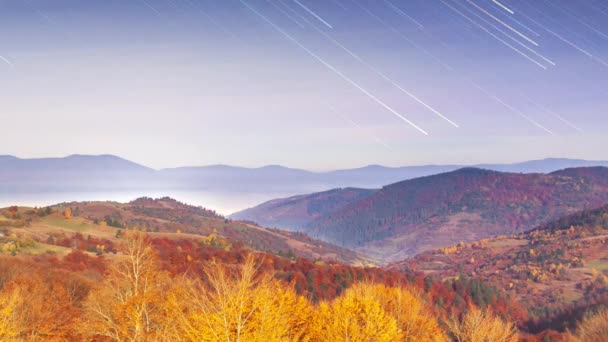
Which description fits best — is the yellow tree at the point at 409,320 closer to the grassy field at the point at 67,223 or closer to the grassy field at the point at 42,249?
the grassy field at the point at 42,249

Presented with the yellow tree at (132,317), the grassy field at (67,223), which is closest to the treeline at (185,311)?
the yellow tree at (132,317)

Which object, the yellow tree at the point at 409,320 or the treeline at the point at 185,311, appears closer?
the treeline at the point at 185,311

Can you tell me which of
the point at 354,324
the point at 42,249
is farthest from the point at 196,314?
the point at 42,249

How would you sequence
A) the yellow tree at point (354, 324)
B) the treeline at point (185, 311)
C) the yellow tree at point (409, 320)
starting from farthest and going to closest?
the yellow tree at point (409, 320), the yellow tree at point (354, 324), the treeline at point (185, 311)

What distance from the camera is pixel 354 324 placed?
33.4 meters

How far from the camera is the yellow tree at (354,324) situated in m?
33.1

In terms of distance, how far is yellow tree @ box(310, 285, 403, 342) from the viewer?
33.1 m

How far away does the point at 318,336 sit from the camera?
35.3 meters

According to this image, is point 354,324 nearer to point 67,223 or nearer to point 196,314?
point 196,314

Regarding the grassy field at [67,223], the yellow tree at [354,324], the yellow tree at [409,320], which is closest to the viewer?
the yellow tree at [354,324]

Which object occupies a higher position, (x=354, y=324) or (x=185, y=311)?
(x=354, y=324)

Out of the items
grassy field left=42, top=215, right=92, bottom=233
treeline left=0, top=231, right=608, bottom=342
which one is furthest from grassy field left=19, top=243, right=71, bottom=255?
grassy field left=42, top=215, right=92, bottom=233

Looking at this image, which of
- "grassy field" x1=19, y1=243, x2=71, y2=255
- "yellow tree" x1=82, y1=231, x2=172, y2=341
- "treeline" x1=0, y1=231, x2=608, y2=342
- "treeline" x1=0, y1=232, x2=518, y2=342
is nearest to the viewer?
"treeline" x1=0, y1=232, x2=518, y2=342

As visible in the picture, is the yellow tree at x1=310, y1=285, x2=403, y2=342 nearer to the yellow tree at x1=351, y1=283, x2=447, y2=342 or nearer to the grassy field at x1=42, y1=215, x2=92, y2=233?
the yellow tree at x1=351, y1=283, x2=447, y2=342
